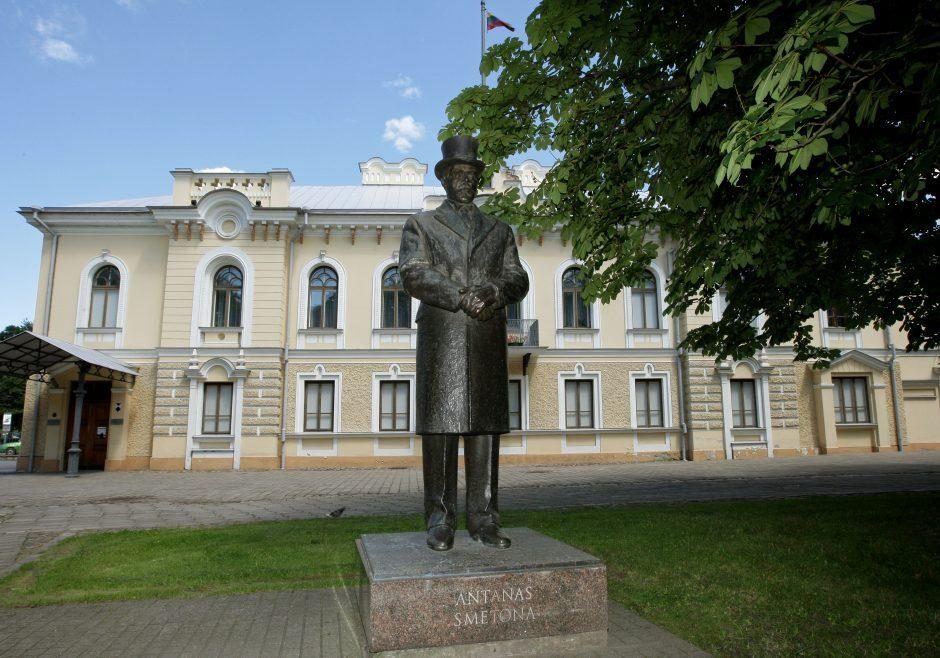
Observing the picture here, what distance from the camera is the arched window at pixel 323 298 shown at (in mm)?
20609

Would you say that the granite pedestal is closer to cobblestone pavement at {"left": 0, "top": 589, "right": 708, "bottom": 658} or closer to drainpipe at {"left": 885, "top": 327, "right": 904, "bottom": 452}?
cobblestone pavement at {"left": 0, "top": 589, "right": 708, "bottom": 658}

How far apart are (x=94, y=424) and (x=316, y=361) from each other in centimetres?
794

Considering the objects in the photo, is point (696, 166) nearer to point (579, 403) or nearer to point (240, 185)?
point (579, 403)

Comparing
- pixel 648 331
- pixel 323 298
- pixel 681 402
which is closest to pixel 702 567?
pixel 681 402

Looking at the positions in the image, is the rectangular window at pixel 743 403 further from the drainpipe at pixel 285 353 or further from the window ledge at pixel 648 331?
the drainpipe at pixel 285 353

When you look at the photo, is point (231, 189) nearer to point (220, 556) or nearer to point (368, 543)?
point (220, 556)

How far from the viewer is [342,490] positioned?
42.1 ft

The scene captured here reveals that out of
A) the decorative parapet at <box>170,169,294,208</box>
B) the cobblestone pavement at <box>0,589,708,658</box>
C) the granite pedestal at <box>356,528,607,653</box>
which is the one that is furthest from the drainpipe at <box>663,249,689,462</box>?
the granite pedestal at <box>356,528,607,653</box>

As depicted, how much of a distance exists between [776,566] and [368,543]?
3.70 m

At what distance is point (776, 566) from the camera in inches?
207

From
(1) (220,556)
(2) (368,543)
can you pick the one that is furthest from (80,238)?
(2) (368,543)

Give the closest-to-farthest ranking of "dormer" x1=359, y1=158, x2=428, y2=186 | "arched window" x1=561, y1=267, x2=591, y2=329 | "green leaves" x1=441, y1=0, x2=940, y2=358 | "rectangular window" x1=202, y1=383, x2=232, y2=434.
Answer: "green leaves" x1=441, y1=0, x2=940, y2=358, "rectangular window" x1=202, y1=383, x2=232, y2=434, "arched window" x1=561, y1=267, x2=591, y2=329, "dormer" x1=359, y1=158, x2=428, y2=186

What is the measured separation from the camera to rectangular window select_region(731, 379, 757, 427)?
20906 millimetres

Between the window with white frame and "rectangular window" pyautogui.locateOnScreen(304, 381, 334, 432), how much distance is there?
45.5 feet
